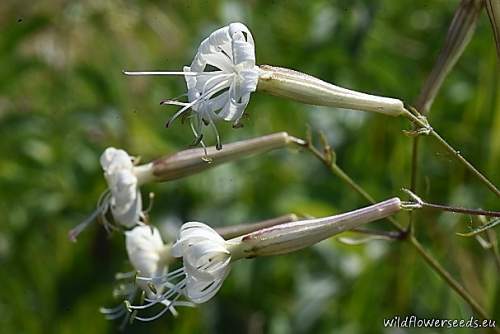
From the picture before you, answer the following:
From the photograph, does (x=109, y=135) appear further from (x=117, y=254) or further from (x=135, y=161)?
(x=135, y=161)

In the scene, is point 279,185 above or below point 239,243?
above

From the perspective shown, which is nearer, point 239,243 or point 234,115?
point 234,115

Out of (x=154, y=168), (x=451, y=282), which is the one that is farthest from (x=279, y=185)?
(x=451, y=282)

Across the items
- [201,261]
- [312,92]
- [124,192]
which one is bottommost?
[201,261]

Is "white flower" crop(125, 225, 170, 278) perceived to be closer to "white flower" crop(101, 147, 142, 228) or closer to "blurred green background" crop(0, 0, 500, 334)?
"white flower" crop(101, 147, 142, 228)

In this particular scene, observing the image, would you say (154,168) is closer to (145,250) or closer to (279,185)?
(145,250)

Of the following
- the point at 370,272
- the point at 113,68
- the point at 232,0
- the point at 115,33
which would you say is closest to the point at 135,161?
the point at 370,272

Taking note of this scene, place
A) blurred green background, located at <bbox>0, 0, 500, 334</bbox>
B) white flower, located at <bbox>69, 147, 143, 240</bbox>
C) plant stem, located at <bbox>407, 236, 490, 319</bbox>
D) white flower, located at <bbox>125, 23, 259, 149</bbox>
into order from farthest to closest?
blurred green background, located at <bbox>0, 0, 500, 334</bbox> → white flower, located at <bbox>69, 147, 143, 240</bbox> → plant stem, located at <bbox>407, 236, 490, 319</bbox> → white flower, located at <bbox>125, 23, 259, 149</bbox>

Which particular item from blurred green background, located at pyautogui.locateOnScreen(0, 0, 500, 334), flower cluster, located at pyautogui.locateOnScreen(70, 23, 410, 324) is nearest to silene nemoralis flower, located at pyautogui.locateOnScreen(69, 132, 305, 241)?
flower cluster, located at pyautogui.locateOnScreen(70, 23, 410, 324)
